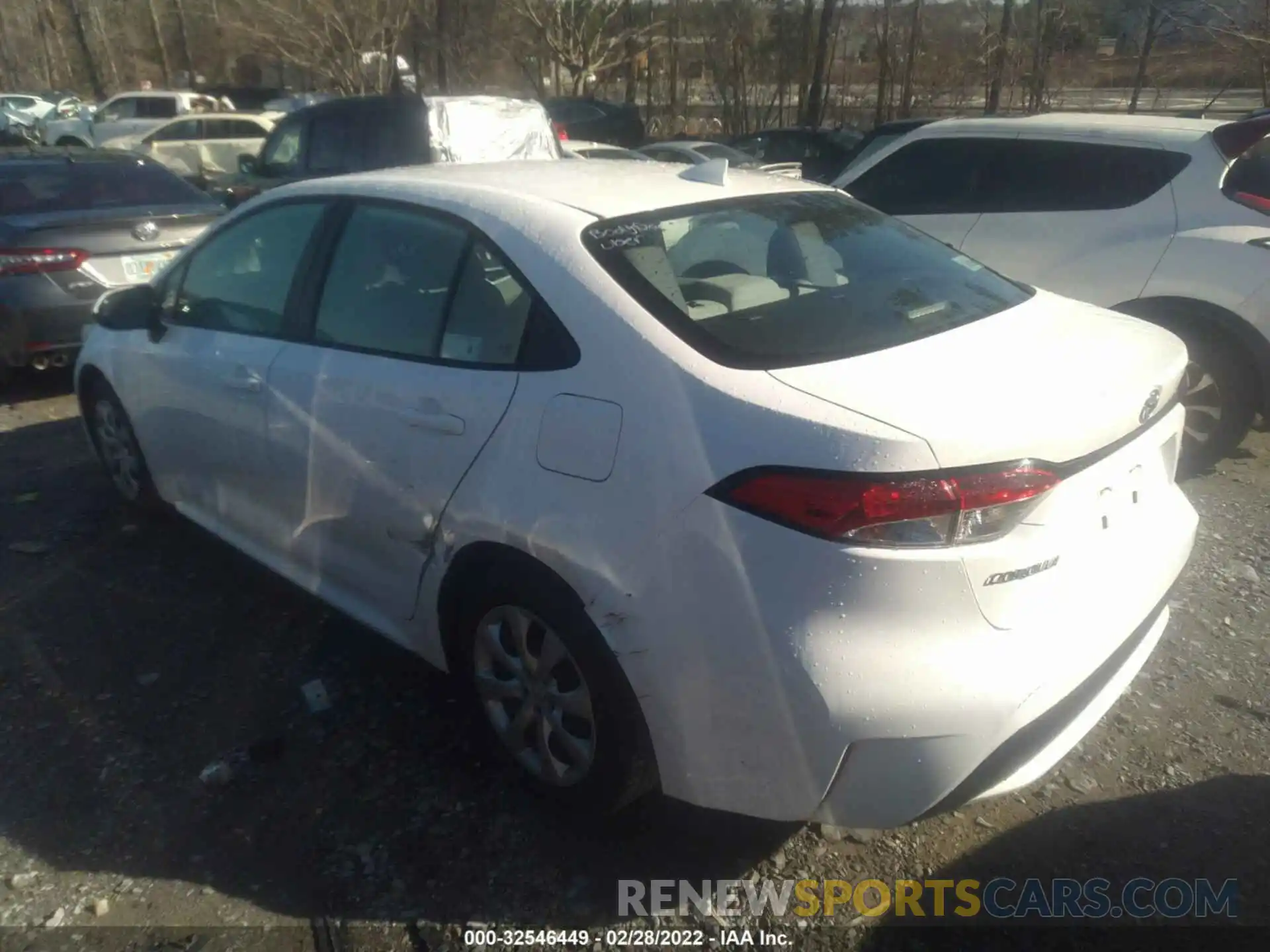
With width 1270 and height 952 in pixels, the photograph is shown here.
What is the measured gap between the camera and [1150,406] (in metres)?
2.64

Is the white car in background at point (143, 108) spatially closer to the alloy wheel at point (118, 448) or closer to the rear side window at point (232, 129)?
the rear side window at point (232, 129)

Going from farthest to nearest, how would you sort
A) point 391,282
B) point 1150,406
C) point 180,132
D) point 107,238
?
1. point 180,132
2. point 107,238
3. point 391,282
4. point 1150,406

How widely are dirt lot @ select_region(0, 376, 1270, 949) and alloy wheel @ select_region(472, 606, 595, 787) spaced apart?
19cm

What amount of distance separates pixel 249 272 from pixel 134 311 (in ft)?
2.40

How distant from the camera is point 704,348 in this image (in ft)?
8.02

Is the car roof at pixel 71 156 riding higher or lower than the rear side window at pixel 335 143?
higher

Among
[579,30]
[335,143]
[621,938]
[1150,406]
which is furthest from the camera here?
[579,30]

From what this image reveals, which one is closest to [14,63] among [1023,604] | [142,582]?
[142,582]

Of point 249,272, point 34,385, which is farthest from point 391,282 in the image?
point 34,385

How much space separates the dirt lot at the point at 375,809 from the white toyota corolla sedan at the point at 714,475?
0.31 metres

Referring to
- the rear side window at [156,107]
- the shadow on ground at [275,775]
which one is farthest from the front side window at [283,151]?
the rear side window at [156,107]

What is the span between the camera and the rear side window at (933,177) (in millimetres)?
6012

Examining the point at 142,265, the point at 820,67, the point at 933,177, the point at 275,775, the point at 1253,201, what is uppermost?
the point at 1253,201

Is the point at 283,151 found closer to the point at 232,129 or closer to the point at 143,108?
the point at 232,129
